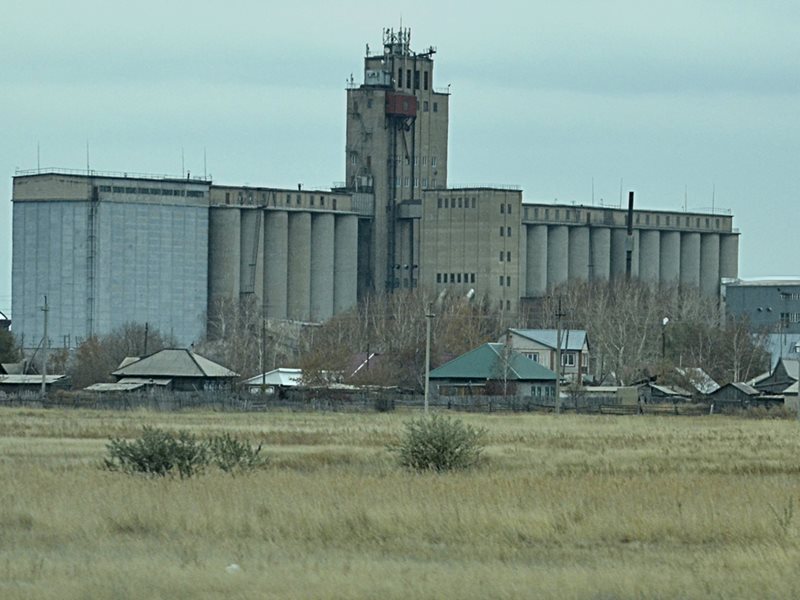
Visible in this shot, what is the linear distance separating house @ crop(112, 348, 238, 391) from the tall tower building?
5836 cm

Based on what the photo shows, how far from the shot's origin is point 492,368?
106188 millimetres

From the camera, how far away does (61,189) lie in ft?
486

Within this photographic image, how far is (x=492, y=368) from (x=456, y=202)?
5577 cm

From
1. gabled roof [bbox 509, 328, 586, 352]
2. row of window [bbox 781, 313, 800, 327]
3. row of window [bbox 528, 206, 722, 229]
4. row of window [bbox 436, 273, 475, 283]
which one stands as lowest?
gabled roof [bbox 509, 328, 586, 352]

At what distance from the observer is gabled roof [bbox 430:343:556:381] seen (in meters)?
106

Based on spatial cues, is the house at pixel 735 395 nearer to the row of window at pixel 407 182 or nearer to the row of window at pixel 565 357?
the row of window at pixel 565 357

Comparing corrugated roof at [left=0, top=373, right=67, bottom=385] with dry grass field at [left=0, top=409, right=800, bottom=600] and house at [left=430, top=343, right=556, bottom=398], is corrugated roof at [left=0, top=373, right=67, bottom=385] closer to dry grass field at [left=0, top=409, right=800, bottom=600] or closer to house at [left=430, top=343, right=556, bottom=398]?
house at [left=430, top=343, right=556, bottom=398]

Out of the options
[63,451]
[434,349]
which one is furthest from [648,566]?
[434,349]

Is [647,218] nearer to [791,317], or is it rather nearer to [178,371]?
[791,317]

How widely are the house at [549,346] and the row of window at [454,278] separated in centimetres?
3476

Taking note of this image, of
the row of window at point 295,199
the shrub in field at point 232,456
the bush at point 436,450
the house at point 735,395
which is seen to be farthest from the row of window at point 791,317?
the shrub in field at point 232,456

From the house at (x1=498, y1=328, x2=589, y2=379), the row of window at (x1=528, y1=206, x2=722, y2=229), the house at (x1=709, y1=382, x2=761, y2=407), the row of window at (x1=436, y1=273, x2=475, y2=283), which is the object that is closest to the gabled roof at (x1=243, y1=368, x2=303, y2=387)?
the house at (x1=498, y1=328, x2=589, y2=379)

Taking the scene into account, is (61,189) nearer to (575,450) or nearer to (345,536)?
(575,450)

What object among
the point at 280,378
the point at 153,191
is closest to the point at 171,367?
the point at 280,378
